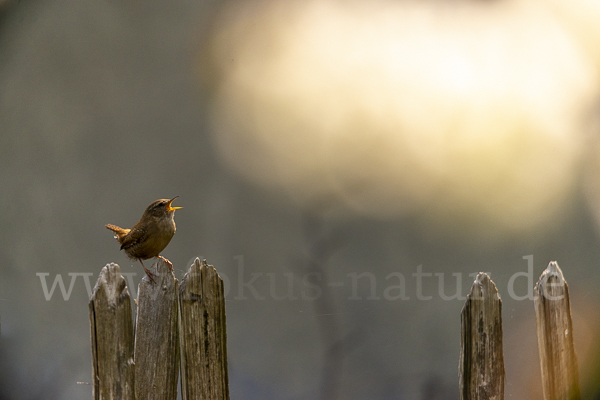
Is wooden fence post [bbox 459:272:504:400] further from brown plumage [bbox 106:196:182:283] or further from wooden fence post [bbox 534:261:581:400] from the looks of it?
brown plumage [bbox 106:196:182:283]

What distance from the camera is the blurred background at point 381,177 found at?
13.3 ft

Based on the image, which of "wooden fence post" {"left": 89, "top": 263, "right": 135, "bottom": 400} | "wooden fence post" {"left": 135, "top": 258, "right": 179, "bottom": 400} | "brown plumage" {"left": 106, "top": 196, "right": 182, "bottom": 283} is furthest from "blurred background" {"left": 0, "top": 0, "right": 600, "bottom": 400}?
"wooden fence post" {"left": 89, "top": 263, "right": 135, "bottom": 400}

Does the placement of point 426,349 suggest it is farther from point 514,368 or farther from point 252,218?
point 252,218

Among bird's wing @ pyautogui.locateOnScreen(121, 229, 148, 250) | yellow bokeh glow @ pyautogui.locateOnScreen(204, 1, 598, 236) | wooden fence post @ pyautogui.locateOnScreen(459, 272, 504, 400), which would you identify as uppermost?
yellow bokeh glow @ pyautogui.locateOnScreen(204, 1, 598, 236)

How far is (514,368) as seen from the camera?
405cm

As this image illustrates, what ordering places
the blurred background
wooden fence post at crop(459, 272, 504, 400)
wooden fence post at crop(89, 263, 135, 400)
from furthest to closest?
the blurred background → wooden fence post at crop(459, 272, 504, 400) → wooden fence post at crop(89, 263, 135, 400)

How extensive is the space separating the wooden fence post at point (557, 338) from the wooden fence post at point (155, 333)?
1745mm

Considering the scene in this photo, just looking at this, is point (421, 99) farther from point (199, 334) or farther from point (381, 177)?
point (199, 334)

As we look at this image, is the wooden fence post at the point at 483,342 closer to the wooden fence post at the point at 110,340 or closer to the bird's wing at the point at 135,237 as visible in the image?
the wooden fence post at the point at 110,340

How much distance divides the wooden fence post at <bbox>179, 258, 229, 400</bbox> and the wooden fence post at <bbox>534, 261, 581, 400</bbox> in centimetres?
154

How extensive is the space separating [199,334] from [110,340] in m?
0.39

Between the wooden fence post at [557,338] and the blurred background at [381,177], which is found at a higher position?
the blurred background at [381,177]

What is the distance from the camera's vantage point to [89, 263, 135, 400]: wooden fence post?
213 centimetres

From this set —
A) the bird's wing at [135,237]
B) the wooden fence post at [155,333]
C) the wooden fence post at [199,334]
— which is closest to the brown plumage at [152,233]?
the bird's wing at [135,237]
